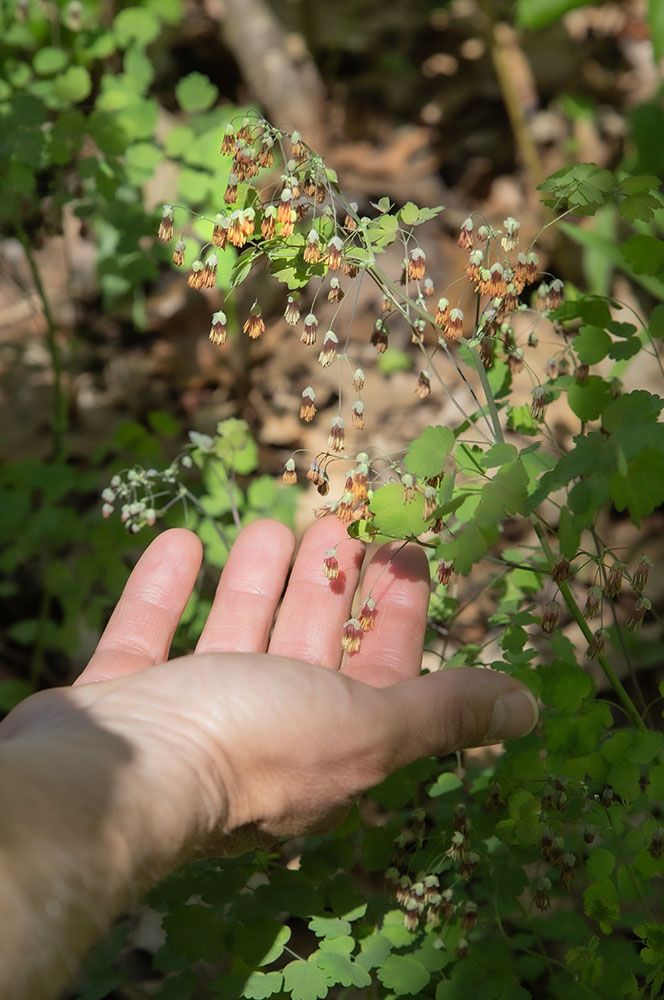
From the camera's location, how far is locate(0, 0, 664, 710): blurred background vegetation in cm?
266

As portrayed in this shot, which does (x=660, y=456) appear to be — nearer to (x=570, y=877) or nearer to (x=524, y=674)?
(x=524, y=674)

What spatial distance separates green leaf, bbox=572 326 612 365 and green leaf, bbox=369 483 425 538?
37 cm

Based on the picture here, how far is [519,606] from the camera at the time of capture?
190 cm

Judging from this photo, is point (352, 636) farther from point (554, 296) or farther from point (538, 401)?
point (554, 296)

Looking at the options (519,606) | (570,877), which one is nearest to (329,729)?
(570,877)

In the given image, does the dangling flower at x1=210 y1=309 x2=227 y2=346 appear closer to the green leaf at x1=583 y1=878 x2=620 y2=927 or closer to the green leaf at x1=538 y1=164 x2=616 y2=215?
the green leaf at x1=538 y1=164 x2=616 y2=215

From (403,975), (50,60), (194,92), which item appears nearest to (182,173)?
(194,92)

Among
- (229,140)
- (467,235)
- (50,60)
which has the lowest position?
(467,235)

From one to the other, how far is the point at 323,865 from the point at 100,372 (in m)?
3.00

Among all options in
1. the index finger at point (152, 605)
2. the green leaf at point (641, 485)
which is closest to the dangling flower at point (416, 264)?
the green leaf at point (641, 485)

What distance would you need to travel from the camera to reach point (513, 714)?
60.8 inches

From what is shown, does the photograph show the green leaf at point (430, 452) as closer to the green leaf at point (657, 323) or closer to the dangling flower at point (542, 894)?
the green leaf at point (657, 323)

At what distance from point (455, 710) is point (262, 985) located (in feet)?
1.99

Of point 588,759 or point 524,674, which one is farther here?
point 524,674
